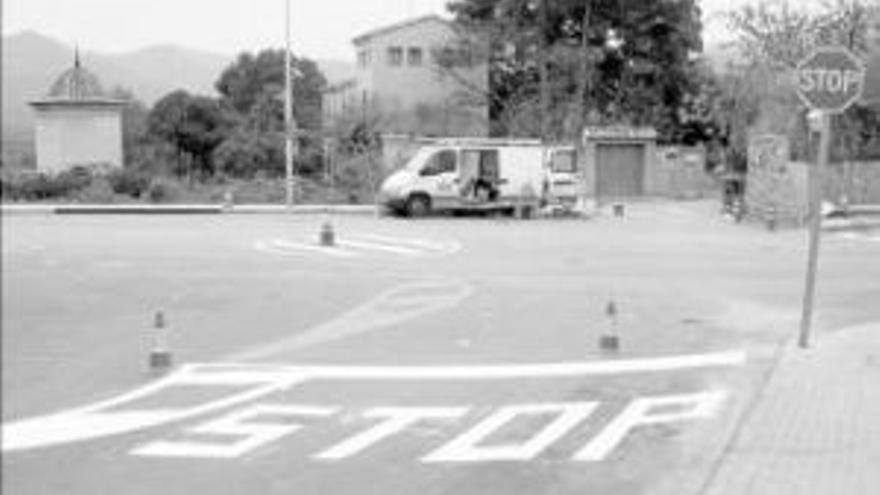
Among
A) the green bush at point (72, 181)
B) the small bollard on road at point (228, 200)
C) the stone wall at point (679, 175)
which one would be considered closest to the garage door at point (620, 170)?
the stone wall at point (679, 175)

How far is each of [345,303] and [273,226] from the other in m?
17.2

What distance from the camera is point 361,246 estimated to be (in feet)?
105

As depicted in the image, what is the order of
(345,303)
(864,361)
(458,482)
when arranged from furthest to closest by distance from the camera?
(345,303) < (864,361) < (458,482)

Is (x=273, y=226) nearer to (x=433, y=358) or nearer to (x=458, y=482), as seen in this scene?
(x=433, y=358)

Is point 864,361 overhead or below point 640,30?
below

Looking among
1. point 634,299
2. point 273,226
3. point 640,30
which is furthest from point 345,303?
point 640,30

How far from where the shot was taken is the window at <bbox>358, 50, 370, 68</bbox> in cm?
7159

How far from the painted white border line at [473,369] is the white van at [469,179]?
27.8 m

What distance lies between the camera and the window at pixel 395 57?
7325cm

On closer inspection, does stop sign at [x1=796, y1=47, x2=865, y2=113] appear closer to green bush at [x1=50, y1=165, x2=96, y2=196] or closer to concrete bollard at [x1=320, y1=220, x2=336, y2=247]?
concrete bollard at [x1=320, y1=220, x2=336, y2=247]

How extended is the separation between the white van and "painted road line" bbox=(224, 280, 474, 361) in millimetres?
19406

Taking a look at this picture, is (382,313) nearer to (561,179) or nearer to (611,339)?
(611,339)

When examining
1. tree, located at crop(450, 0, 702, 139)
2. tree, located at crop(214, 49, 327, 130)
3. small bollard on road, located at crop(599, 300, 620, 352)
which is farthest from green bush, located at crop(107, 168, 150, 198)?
small bollard on road, located at crop(599, 300, 620, 352)

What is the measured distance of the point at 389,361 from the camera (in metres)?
16.2
